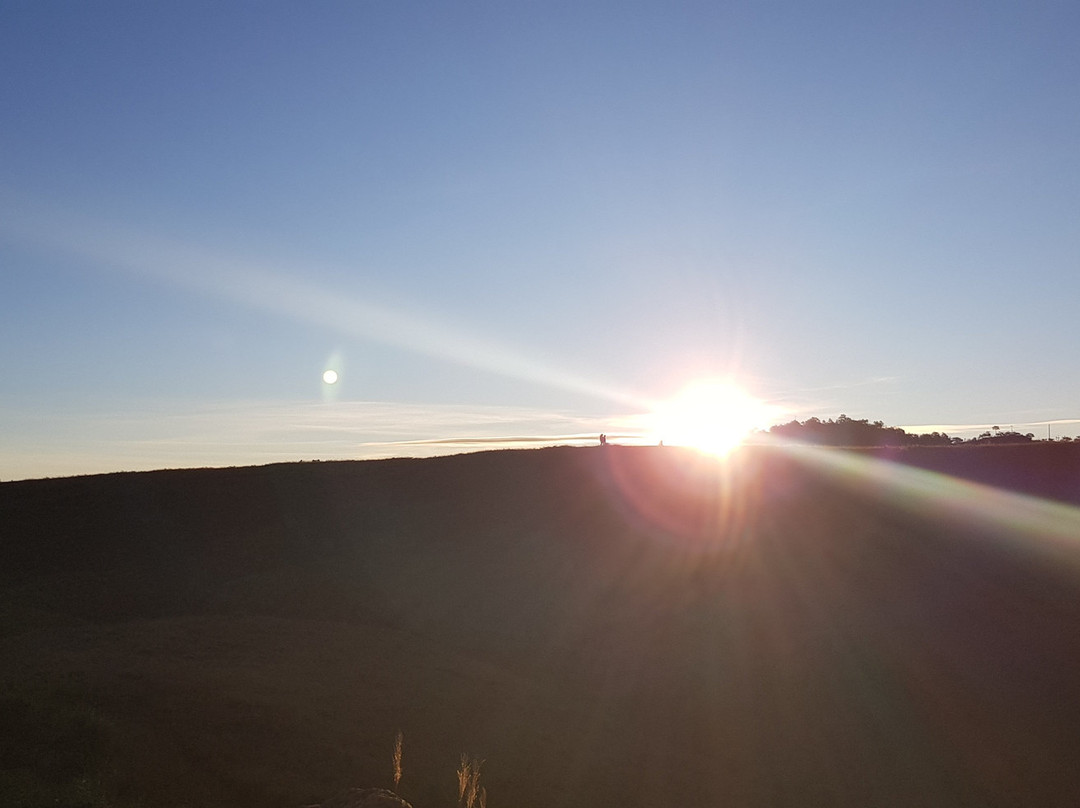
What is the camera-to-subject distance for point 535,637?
20797 mm

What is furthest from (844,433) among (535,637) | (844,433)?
(535,637)

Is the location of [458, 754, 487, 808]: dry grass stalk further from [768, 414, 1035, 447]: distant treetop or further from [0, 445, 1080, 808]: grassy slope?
[768, 414, 1035, 447]: distant treetop

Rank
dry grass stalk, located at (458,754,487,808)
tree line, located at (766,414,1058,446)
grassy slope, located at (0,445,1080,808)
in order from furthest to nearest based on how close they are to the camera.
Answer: tree line, located at (766,414,1058,446) < grassy slope, located at (0,445,1080,808) < dry grass stalk, located at (458,754,487,808)

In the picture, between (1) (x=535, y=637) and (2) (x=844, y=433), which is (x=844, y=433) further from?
(1) (x=535, y=637)

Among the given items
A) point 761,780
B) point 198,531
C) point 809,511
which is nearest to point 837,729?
point 761,780

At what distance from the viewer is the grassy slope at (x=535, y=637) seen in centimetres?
1225

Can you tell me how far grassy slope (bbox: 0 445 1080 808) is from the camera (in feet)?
40.2

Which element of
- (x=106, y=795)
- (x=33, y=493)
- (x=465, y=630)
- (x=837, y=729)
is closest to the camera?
(x=106, y=795)

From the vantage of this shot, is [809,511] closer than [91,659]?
No

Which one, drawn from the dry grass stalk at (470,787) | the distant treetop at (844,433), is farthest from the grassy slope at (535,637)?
the distant treetop at (844,433)

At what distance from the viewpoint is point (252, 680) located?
1444cm

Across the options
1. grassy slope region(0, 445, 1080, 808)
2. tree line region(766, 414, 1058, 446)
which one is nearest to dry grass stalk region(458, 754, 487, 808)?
grassy slope region(0, 445, 1080, 808)

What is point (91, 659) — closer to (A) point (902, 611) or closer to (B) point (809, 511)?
(A) point (902, 611)

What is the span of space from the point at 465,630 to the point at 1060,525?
17224 mm
